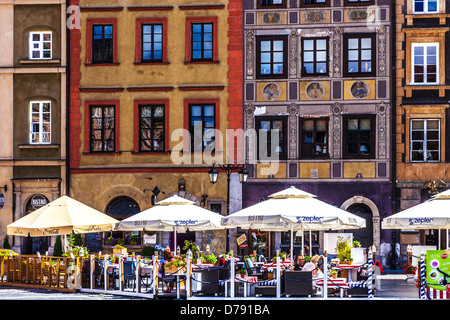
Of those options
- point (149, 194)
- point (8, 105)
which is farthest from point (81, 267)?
point (8, 105)

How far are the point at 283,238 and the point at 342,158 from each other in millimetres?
3569

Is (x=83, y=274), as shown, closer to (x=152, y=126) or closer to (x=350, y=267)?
(x=350, y=267)

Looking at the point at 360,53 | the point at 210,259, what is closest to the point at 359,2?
the point at 360,53

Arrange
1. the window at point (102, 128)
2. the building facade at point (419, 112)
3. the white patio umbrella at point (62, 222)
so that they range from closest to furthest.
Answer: the white patio umbrella at point (62, 222), the building facade at point (419, 112), the window at point (102, 128)

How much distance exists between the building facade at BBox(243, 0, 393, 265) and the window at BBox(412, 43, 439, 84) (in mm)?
935

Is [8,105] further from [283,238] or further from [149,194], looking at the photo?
[283,238]


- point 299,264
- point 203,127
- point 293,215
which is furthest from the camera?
point 203,127

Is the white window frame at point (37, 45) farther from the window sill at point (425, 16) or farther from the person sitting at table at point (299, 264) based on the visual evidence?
the person sitting at table at point (299, 264)

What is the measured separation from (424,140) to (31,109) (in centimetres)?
1442

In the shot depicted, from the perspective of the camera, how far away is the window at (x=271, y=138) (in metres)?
34.4

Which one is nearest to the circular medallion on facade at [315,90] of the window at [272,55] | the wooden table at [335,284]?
the window at [272,55]

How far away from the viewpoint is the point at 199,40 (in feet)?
115

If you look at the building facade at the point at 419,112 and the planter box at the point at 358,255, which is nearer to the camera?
the planter box at the point at 358,255

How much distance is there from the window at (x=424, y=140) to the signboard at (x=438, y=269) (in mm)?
15239
